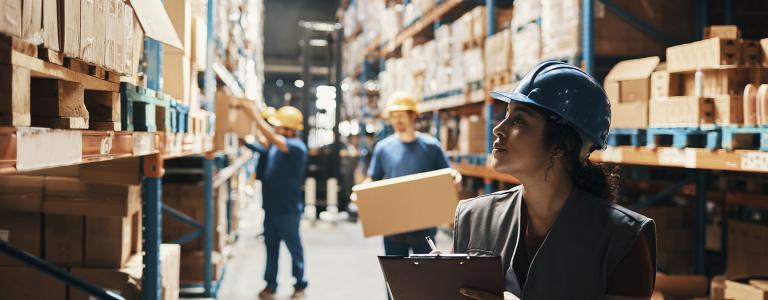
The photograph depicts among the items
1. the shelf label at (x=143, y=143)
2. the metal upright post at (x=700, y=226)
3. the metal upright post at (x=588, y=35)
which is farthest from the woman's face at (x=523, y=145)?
the metal upright post at (x=700, y=226)

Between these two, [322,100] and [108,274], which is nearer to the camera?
[108,274]

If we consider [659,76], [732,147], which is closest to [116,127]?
[732,147]

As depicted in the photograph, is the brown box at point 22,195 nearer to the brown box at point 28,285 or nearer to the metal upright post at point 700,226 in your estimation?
the brown box at point 28,285

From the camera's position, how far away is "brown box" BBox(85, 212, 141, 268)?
12.9 ft

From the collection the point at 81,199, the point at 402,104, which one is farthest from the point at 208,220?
the point at 81,199

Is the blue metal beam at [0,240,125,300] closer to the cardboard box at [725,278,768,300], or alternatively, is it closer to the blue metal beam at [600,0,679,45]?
the cardboard box at [725,278,768,300]

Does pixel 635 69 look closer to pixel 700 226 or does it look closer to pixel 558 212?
pixel 700 226

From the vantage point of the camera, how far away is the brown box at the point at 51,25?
5.83 feet

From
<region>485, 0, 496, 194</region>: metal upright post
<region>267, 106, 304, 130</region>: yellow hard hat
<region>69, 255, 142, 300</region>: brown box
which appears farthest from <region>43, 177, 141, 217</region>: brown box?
<region>485, 0, 496, 194</region>: metal upright post

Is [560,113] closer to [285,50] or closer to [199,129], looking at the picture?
[199,129]

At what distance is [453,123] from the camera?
10.3 meters

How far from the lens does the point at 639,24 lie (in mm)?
5777

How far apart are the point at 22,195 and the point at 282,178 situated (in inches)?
141

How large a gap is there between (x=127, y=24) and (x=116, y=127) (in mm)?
377
